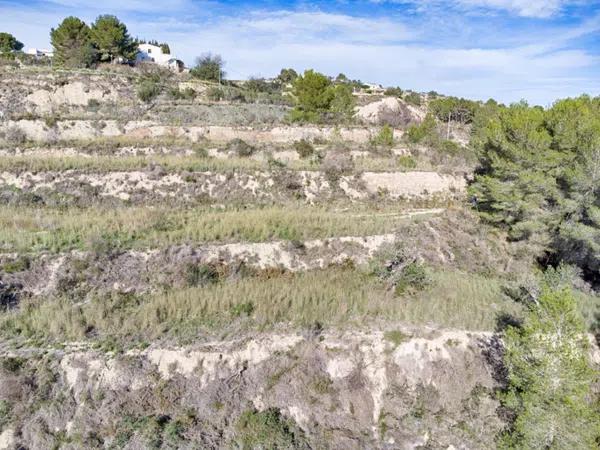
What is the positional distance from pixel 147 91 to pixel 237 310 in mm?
33351

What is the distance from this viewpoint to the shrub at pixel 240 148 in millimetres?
28406

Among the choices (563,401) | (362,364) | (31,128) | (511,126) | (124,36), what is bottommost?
(362,364)

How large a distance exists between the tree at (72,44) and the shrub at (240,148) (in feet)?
98.1

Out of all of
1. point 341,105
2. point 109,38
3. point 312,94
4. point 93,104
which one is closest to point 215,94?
point 312,94

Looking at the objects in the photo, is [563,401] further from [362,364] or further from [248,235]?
[248,235]

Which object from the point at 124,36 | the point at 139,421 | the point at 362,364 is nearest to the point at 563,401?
the point at 362,364

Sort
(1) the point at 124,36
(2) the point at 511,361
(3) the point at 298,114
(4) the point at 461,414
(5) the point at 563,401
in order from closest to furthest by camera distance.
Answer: (5) the point at 563,401
(2) the point at 511,361
(4) the point at 461,414
(3) the point at 298,114
(1) the point at 124,36

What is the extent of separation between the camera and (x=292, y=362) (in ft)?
33.0

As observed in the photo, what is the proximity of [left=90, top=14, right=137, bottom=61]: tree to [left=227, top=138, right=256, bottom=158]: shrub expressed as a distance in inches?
1229

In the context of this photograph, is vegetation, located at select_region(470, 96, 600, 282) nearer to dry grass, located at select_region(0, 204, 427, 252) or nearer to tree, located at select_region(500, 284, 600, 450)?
dry grass, located at select_region(0, 204, 427, 252)

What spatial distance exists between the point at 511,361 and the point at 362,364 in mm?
3379

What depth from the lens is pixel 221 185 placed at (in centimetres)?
2302

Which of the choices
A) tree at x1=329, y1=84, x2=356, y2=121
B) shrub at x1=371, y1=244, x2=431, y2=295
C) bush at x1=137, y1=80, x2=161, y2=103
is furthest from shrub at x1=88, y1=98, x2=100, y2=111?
shrub at x1=371, y1=244, x2=431, y2=295

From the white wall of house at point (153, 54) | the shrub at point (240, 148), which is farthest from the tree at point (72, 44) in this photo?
the shrub at point (240, 148)
